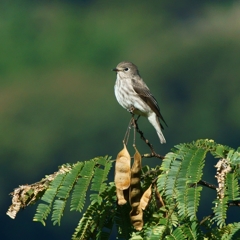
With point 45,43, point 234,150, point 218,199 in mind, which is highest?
point 45,43

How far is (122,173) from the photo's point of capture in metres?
3.27

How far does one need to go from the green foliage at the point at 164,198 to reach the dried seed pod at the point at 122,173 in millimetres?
59

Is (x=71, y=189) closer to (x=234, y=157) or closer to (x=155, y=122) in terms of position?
(x=234, y=157)

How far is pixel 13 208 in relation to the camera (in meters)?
3.32

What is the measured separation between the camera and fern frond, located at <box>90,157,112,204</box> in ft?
10.5

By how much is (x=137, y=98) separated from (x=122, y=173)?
135 inches

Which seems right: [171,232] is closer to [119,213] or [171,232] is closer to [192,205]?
[192,205]

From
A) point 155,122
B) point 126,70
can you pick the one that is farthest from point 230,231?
point 126,70

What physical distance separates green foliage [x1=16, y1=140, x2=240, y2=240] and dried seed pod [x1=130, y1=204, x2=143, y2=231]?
40 millimetres

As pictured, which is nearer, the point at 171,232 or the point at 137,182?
the point at 171,232

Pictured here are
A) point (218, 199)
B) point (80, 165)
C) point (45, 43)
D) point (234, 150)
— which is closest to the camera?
point (218, 199)

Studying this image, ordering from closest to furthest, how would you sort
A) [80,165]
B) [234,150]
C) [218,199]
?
[218,199] → [234,150] → [80,165]

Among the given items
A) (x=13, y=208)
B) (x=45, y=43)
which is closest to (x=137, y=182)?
(x=13, y=208)

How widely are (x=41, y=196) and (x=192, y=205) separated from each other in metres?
0.86
